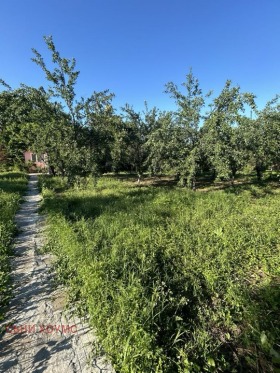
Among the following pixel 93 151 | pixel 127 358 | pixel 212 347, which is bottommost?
pixel 212 347

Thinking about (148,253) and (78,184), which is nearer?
(148,253)

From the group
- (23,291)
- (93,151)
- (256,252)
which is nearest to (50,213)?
(23,291)

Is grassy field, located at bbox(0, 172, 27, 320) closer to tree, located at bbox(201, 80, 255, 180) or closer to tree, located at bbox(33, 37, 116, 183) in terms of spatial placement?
tree, located at bbox(33, 37, 116, 183)

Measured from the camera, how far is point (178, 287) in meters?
4.01

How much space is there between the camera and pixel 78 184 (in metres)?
14.2

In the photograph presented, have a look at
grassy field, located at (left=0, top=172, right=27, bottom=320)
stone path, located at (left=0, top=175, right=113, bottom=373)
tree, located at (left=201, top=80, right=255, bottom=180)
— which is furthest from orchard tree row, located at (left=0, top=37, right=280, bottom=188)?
stone path, located at (left=0, top=175, right=113, bottom=373)

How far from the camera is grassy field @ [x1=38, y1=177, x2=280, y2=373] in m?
2.70

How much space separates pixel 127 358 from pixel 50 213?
6.74 metres

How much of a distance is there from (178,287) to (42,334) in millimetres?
2178

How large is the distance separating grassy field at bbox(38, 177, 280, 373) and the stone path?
0.74 ft

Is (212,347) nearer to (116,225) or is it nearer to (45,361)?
(45,361)

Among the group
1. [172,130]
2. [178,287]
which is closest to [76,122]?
[172,130]

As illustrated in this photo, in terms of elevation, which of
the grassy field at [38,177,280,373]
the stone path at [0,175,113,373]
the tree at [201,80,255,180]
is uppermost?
the tree at [201,80,255,180]

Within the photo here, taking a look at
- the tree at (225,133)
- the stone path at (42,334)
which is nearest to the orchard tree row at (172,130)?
the tree at (225,133)
